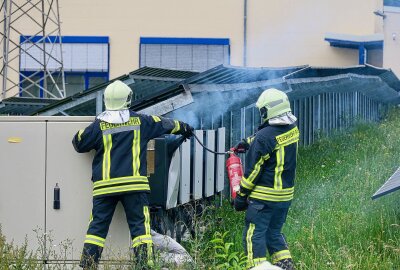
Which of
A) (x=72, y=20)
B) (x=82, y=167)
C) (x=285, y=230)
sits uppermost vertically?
(x=72, y=20)

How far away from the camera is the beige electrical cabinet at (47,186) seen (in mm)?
8516

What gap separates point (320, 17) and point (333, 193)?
79.1 feet

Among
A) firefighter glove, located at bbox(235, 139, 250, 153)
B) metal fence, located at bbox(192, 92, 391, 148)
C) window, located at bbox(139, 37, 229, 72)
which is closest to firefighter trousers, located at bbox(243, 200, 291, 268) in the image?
firefighter glove, located at bbox(235, 139, 250, 153)

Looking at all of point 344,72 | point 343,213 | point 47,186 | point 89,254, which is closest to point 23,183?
point 47,186

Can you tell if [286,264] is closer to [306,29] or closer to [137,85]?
[137,85]

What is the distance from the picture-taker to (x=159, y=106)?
9.73m

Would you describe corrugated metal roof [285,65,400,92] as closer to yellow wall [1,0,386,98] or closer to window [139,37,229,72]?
yellow wall [1,0,386,98]

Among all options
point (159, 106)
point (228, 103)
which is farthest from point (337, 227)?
point (228, 103)

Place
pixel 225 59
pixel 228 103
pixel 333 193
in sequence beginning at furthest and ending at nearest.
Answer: pixel 225 59
pixel 228 103
pixel 333 193

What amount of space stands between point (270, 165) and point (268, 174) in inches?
3.2

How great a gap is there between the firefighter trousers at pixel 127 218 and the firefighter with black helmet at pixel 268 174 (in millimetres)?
932

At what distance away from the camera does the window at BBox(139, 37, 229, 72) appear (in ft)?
111

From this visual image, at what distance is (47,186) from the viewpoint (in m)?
8.55

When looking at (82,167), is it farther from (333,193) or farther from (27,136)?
(333,193)
